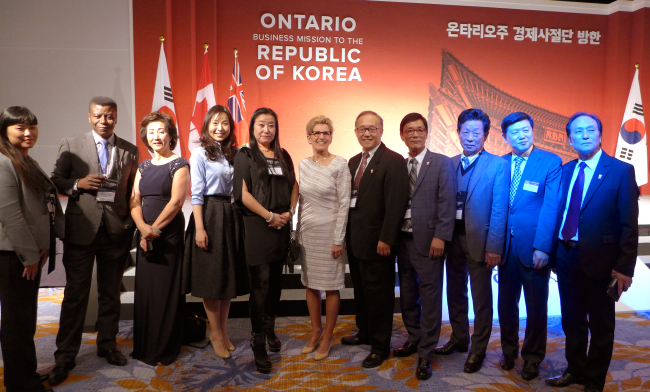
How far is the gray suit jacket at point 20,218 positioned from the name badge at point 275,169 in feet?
Result: 4.04

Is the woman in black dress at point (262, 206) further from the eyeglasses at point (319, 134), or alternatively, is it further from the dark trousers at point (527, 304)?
the dark trousers at point (527, 304)

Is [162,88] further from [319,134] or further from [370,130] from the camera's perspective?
[370,130]

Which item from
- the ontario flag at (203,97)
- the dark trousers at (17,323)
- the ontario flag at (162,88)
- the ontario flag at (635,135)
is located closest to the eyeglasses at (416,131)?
the dark trousers at (17,323)

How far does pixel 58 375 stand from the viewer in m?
2.39

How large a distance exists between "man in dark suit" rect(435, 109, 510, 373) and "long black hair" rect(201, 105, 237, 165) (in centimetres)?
143

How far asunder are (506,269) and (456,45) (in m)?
5.81

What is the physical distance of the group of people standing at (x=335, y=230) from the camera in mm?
2334

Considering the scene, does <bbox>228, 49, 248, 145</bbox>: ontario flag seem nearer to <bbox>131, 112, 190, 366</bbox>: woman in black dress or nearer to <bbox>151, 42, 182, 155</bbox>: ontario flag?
<bbox>151, 42, 182, 155</bbox>: ontario flag

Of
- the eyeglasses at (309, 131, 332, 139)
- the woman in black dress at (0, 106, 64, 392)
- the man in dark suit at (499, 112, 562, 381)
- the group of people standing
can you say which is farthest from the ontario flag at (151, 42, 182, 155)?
the man in dark suit at (499, 112, 562, 381)

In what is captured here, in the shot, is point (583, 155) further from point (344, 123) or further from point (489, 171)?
point (344, 123)

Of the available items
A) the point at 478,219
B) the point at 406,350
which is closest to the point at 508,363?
the point at 406,350

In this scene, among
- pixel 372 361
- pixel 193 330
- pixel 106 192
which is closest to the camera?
pixel 106 192

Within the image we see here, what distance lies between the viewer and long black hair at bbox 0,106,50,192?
82.3 inches

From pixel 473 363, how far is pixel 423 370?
0.33m
